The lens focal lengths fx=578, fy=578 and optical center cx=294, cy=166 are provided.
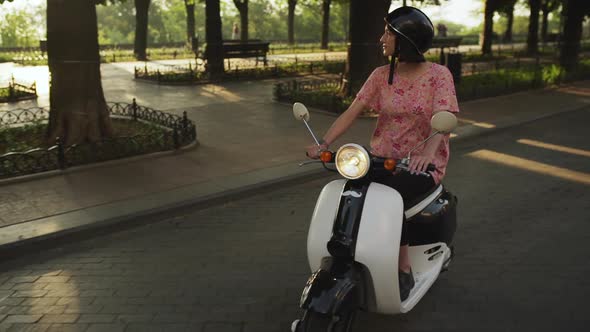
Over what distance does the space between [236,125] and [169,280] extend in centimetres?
678

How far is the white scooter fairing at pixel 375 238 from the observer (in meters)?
3.22

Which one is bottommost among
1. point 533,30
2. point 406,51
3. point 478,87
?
point 478,87

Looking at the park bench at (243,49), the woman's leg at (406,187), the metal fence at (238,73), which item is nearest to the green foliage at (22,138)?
the woman's leg at (406,187)

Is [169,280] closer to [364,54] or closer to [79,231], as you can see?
[79,231]

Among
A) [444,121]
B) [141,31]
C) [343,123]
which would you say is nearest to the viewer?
[444,121]

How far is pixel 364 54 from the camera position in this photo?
44.4 feet

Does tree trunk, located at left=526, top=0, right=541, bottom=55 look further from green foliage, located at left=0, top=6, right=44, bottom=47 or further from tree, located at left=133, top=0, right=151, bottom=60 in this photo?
green foliage, located at left=0, top=6, right=44, bottom=47

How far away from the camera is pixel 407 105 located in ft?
12.1

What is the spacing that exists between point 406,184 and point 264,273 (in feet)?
5.83

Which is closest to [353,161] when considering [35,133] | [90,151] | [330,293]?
[330,293]

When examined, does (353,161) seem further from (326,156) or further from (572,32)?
(572,32)

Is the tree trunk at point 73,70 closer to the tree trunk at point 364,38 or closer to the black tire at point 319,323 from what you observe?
the tree trunk at point 364,38

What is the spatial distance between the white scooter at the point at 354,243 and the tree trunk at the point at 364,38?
1025cm

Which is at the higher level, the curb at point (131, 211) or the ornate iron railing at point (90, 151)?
the ornate iron railing at point (90, 151)
